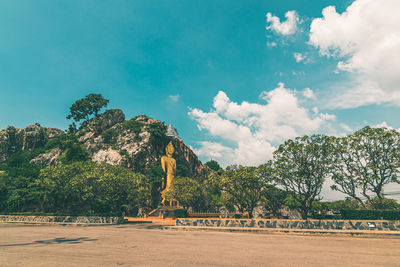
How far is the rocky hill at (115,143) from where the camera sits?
218 feet

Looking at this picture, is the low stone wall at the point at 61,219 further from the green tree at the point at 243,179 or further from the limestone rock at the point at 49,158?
the limestone rock at the point at 49,158

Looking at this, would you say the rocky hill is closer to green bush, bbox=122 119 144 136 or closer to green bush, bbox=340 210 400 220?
green bush, bbox=122 119 144 136

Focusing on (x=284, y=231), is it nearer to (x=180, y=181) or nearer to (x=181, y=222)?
(x=181, y=222)

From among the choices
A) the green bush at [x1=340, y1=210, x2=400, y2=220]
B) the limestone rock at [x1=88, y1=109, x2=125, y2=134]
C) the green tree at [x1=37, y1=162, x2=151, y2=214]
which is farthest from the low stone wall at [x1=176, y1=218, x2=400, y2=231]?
the limestone rock at [x1=88, y1=109, x2=125, y2=134]

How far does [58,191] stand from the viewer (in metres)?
34.8

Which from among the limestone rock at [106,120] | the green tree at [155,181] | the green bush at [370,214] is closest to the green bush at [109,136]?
the limestone rock at [106,120]

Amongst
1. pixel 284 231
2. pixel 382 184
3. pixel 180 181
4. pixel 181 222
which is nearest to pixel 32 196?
pixel 180 181

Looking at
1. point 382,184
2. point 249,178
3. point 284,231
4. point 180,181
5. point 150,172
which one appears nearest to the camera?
point 284,231

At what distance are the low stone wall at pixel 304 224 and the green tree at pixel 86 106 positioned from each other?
73.6 metres

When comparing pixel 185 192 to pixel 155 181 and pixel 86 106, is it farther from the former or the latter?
pixel 86 106

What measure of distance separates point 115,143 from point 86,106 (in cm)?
2386

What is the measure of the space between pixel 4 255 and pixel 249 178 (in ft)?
95.5

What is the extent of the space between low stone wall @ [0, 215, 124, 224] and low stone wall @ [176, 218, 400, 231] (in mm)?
12314

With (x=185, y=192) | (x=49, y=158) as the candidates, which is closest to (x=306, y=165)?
(x=185, y=192)
